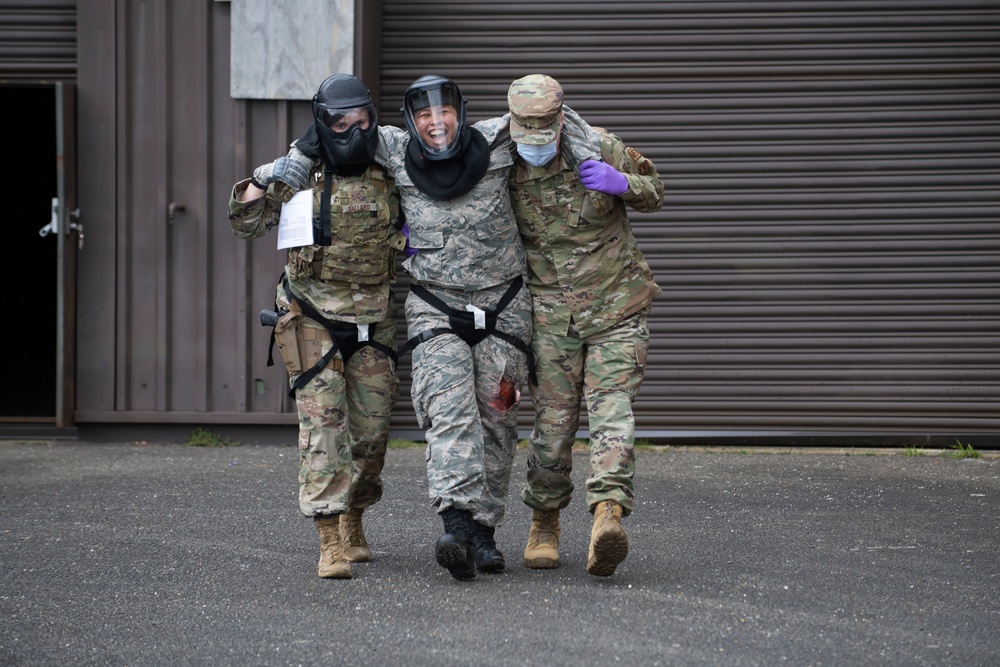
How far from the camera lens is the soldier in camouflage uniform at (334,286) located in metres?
4.92

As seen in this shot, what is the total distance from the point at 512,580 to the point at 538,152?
1.75 meters

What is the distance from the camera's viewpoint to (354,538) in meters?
5.32

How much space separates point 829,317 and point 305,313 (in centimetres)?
491

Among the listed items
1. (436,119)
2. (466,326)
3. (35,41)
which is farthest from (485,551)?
(35,41)

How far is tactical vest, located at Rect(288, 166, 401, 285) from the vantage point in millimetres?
4973

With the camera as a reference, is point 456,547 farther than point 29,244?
No

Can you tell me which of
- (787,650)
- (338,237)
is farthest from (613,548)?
(338,237)

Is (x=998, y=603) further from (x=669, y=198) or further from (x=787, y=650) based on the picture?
(x=669, y=198)

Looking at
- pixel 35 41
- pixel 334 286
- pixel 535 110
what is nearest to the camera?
pixel 535 110

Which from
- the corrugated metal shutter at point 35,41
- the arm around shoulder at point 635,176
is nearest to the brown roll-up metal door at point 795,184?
the corrugated metal shutter at point 35,41

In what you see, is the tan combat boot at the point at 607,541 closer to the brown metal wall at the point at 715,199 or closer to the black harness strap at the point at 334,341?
the black harness strap at the point at 334,341

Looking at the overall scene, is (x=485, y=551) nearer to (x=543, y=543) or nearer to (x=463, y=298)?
(x=543, y=543)

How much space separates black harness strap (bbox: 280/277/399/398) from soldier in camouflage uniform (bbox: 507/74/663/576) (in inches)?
28.3

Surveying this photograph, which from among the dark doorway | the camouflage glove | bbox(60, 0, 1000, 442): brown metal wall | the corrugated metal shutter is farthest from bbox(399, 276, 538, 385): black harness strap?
the dark doorway
